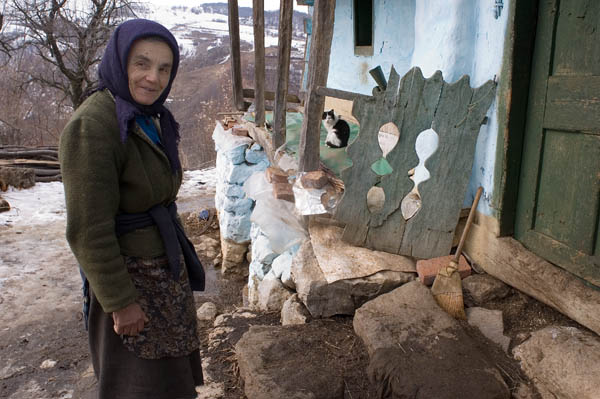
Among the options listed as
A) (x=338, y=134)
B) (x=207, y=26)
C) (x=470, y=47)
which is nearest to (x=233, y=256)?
(x=338, y=134)

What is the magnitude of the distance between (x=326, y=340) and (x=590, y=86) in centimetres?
182

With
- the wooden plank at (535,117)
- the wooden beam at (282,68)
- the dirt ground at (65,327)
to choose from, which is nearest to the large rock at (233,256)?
the dirt ground at (65,327)

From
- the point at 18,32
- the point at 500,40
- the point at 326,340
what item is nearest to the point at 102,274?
the point at 326,340

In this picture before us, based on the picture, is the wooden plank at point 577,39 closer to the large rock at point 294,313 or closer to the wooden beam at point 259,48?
the large rock at point 294,313

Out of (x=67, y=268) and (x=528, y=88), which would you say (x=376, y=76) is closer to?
(x=528, y=88)

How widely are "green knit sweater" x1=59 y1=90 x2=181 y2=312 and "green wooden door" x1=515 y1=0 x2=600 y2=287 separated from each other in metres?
1.92

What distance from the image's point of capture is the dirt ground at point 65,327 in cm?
246

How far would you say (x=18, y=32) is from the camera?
13945 millimetres

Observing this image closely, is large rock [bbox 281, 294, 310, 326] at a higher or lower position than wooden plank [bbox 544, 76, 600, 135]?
lower

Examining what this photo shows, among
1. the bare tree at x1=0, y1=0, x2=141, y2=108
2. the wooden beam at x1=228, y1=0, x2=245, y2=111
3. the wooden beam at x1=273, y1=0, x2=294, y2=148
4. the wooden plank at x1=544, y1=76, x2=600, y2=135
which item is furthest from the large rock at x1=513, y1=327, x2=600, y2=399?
the bare tree at x1=0, y1=0, x2=141, y2=108

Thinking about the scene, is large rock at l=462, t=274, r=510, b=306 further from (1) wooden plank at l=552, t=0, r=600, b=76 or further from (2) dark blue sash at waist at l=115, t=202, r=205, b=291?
(2) dark blue sash at waist at l=115, t=202, r=205, b=291

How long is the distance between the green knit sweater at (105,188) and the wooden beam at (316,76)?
195cm

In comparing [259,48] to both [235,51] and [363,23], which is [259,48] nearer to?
[235,51]

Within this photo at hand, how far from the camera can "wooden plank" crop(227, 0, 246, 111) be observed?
17.9 feet
